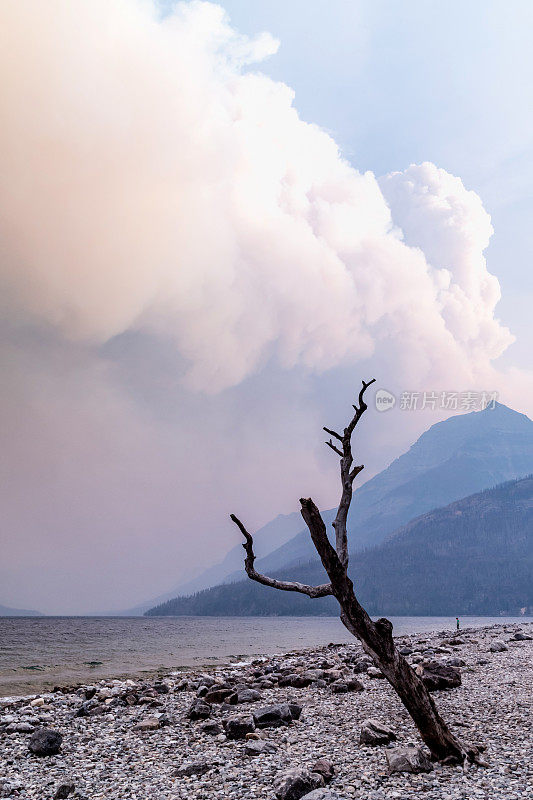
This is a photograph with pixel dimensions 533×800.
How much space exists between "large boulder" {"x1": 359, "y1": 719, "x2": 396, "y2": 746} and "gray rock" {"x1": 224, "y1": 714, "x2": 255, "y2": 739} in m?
3.01

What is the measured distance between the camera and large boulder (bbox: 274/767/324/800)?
9.30 m

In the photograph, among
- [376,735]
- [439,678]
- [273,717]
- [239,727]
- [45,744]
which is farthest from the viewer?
[439,678]

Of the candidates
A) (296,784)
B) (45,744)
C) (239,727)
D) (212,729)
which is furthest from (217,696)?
(296,784)

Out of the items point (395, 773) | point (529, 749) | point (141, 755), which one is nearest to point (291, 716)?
point (141, 755)

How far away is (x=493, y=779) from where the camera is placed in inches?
373

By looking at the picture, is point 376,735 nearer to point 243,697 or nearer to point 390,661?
point 390,661

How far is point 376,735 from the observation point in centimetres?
1198

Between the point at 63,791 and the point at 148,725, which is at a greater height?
the point at 63,791

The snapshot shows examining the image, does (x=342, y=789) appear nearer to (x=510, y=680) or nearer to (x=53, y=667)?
(x=510, y=680)

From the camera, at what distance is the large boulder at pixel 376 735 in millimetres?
11893

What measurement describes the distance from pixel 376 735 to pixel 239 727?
3.69m

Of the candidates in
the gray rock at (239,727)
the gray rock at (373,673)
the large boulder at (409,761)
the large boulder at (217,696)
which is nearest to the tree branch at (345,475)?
the large boulder at (409,761)

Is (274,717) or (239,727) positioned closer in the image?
(239,727)

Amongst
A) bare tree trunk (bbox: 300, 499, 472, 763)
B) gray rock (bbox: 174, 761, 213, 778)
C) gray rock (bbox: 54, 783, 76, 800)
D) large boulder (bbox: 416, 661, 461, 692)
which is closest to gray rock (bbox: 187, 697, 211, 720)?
gray rock (bbox: 174, 761, 213, 778)
